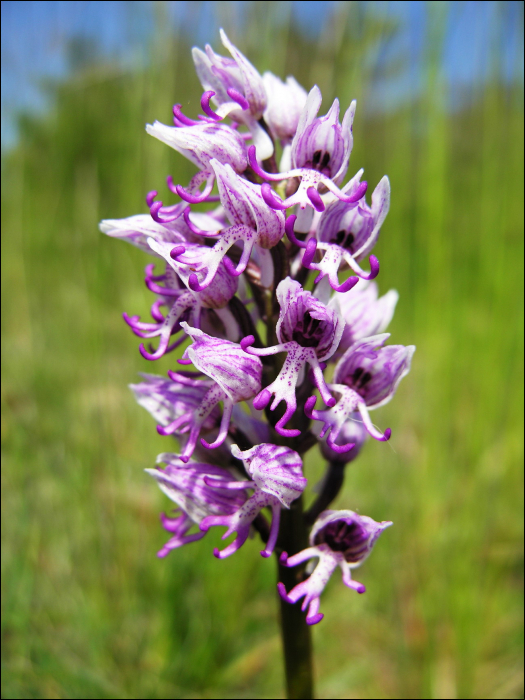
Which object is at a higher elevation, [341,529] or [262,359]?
[262,359]

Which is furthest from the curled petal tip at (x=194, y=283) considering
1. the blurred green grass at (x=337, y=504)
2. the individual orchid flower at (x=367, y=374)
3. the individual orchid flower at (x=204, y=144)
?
the blurred green grass at (x=337, y=504)

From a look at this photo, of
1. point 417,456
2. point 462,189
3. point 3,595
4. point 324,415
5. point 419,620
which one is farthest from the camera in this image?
point 462,189

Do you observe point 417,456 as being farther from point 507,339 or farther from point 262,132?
point 262,132

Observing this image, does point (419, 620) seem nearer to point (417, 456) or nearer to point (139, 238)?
point (417, 456)

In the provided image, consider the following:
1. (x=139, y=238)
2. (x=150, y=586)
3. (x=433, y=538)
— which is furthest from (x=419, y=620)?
(x=139, y=238)

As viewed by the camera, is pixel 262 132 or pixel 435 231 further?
pixel 435 231

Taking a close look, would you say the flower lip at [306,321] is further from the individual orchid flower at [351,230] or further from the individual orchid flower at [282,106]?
the individual orchid flower at [282,106]

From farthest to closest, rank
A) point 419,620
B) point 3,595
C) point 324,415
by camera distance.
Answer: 1. point 419,620
2. point 3,595
3. point 324,415

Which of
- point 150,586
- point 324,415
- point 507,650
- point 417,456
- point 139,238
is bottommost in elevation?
point 507,650
